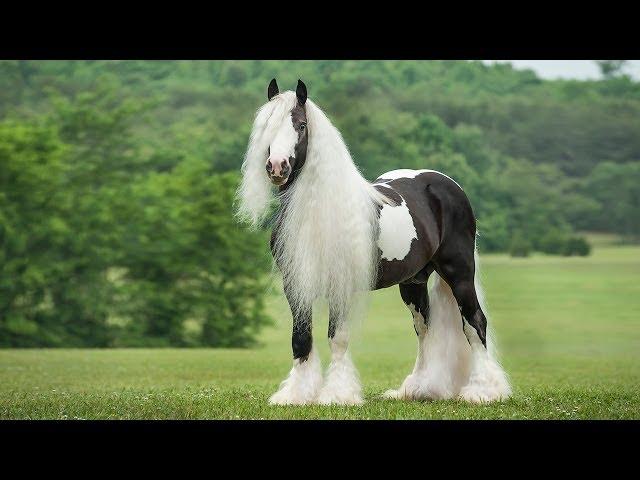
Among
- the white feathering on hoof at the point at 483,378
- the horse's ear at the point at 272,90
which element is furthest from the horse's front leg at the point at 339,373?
the horse's ear at the point at 272,90

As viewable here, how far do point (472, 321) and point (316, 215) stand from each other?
1.92 meters

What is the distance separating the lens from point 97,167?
26297mm

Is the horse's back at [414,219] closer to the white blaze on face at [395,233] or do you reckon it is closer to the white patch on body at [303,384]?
the white blaze on face at [395,233]

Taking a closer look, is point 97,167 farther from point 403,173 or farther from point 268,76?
point 403,173

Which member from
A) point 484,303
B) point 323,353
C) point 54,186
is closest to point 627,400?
point 484,303

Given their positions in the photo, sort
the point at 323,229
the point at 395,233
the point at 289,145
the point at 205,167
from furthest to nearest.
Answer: the point at 205,167 < the point at 395,233 < the point at 323,229 < the point at 289,145

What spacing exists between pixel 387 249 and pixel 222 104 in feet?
89.6

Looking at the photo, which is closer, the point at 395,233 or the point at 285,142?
the point at 285,142

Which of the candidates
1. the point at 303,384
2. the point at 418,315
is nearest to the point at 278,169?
the point at 303,384

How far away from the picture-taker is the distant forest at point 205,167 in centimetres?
2367

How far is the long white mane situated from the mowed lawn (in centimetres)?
39

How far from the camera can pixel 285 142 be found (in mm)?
7008

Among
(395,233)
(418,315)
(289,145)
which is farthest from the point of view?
(418,315)

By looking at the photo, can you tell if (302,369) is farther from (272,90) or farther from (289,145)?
(272,90)
